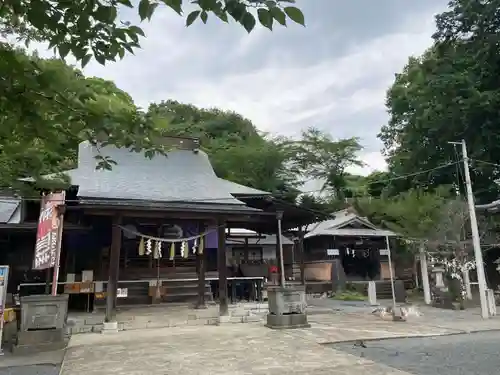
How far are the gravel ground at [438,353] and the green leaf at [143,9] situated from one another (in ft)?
19.0

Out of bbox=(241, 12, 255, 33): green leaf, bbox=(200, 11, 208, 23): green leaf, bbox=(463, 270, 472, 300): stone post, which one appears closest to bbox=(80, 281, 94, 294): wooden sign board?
bbox=(200, 11, 208, 23): green leaf

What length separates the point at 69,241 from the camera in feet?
45.7

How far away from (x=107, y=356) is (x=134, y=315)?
4.47 meters

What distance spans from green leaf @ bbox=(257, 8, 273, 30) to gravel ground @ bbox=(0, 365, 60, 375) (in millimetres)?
6587

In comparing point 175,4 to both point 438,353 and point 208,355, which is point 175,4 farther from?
point 438,353

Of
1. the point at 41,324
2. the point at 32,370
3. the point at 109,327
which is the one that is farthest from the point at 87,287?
the point at 32,370

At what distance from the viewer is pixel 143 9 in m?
2.25

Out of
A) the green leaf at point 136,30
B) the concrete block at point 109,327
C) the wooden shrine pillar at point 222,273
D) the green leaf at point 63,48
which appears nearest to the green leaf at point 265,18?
the green leaf at point 136,30

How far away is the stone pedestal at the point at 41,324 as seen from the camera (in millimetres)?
8375

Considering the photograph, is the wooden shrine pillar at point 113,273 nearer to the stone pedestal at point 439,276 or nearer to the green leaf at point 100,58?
the green leaf at point 100,58

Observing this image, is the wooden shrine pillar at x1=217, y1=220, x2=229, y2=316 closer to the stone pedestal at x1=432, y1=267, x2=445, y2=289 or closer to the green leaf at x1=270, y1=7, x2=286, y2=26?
the stone pedestal at x1=432, y1=267, x2=445, y2=289

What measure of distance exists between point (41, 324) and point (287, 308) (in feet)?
18.5

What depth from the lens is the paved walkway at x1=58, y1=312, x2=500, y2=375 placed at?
6.31 m

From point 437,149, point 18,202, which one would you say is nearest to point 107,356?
point 18,202
